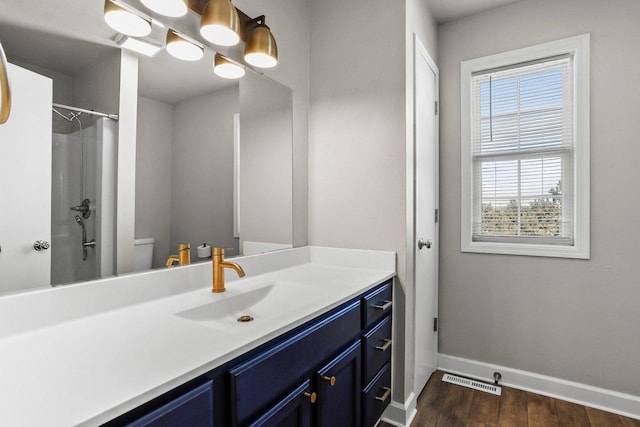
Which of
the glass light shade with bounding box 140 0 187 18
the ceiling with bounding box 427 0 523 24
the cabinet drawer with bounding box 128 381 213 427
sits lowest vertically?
the cabinet drawer with bounding box 128 381 213 427

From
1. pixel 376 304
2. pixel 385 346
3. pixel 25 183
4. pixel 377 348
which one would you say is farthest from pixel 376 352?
pixel 25 183

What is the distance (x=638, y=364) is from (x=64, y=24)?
3.23m

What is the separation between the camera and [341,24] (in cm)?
205

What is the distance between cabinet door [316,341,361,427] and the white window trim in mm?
1450

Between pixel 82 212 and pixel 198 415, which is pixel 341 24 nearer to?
pixel 82 212

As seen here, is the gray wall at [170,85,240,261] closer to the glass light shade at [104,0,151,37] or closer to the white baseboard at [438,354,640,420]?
the glass light shade at [104,0,151,37]

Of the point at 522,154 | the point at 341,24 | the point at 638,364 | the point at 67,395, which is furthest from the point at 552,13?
the point at 67,395

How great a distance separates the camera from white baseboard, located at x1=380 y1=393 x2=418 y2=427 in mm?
1856

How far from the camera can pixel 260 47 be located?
62.8 inches

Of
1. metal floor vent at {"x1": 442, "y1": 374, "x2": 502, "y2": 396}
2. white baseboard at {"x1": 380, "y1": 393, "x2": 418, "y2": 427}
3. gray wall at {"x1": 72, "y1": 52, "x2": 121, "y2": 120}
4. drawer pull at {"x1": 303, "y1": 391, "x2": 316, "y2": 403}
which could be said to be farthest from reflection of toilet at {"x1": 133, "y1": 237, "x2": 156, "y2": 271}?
metal floor vent at {"x1": 442, "y1": 374, "x2": 502, "y2": 396}

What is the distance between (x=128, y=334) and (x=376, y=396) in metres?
1.22

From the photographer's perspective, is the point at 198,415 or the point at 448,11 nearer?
the point at 198,415

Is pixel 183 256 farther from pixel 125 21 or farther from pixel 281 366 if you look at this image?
pixel 125 21

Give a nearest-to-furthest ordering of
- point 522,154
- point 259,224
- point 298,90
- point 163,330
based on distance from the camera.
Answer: point 163,330 → point 259,224 → point 298,90 → point 522,154
